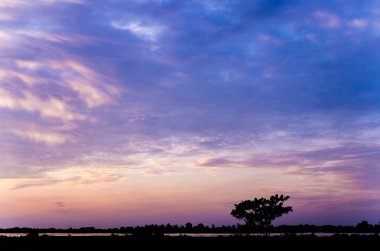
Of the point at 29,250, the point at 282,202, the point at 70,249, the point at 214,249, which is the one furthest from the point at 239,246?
the point at 282,202

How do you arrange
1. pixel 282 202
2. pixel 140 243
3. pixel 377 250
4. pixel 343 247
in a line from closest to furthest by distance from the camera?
pixel 377 250
pixel 343 247
pixel 140 243
pixel 282 202

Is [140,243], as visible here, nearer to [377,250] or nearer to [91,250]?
[91,250]

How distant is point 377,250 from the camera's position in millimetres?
43031

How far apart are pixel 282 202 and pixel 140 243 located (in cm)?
6343

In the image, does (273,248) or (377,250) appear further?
(273,248)

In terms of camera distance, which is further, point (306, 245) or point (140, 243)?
point (140, 243)

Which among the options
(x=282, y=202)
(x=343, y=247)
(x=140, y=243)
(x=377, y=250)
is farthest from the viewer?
(x=282, y=202)

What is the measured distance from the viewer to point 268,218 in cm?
11225

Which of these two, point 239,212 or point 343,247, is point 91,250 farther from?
point 239,212

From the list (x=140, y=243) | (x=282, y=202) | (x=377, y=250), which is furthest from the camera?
(x=282, y=202)

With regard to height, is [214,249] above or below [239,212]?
below

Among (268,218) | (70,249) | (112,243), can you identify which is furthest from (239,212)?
(70,249)

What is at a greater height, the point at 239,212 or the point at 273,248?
the point at 239,212

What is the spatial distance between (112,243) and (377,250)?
27.4 m
